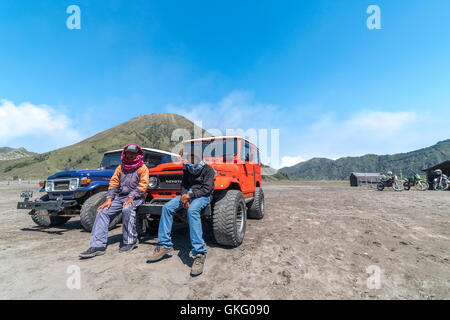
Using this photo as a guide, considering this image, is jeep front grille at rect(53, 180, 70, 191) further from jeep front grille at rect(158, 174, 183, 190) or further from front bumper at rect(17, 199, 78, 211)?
jeep front grille at rect(158, 174, 183, 190)

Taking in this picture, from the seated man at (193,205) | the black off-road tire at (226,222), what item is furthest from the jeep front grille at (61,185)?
the black off-road tire at (226,222)

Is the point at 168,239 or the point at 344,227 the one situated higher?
the point at 168,239

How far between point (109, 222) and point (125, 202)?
18.1 inches

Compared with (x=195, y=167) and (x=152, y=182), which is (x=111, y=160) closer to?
(x=152, y=182)

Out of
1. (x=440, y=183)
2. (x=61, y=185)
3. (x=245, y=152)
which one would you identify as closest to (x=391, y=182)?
(x=440, y=183)

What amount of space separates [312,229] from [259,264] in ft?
7.98

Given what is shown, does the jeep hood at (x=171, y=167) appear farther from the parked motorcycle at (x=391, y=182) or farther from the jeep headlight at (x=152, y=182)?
the parked motorcycle at (x=391, y=182)

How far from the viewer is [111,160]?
6.12 meters

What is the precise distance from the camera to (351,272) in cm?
261

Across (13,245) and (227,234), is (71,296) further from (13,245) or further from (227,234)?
(13,245)

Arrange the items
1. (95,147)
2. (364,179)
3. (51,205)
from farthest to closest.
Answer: (95,147) → (364,179) → (51,205)

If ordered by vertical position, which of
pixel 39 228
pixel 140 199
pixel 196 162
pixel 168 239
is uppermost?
pixel 196 162
